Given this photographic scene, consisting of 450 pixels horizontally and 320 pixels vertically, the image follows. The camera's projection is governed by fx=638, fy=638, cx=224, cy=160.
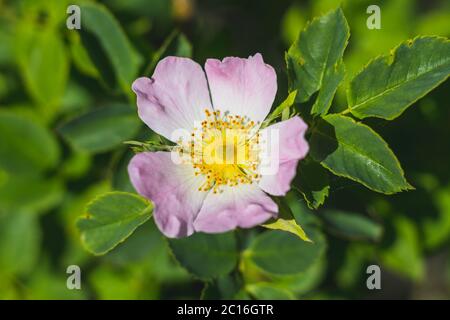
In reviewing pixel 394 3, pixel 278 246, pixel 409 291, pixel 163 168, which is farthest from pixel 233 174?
pixel 409 291

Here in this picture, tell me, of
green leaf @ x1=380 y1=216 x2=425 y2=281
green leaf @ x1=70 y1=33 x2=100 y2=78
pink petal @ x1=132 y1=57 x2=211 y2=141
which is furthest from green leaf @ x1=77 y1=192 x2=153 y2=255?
green leaf @ x1=380 y1=216 x2=425 y2=281

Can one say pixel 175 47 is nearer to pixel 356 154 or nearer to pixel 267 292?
pixel 356 154

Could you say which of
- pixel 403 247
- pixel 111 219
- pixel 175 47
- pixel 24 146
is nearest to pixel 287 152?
pixel 111 219

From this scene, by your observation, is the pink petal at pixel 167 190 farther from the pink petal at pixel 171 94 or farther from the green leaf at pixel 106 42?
the green leaf at pixel 106 42

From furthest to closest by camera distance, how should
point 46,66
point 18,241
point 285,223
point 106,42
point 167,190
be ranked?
point 18,241 < point 46,66 < point 106,42 < point 167,190 < point 285,223

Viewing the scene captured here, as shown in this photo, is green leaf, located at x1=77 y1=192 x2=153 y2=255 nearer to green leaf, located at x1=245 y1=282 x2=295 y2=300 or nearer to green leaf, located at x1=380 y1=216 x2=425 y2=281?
green leaf, located at x1=245 y1=282 x2=295 y2=300

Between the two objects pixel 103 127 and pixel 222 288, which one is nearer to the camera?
pixel 222 288

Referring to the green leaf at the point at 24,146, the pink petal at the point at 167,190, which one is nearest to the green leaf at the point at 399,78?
the pink petal at the point at 167,190
